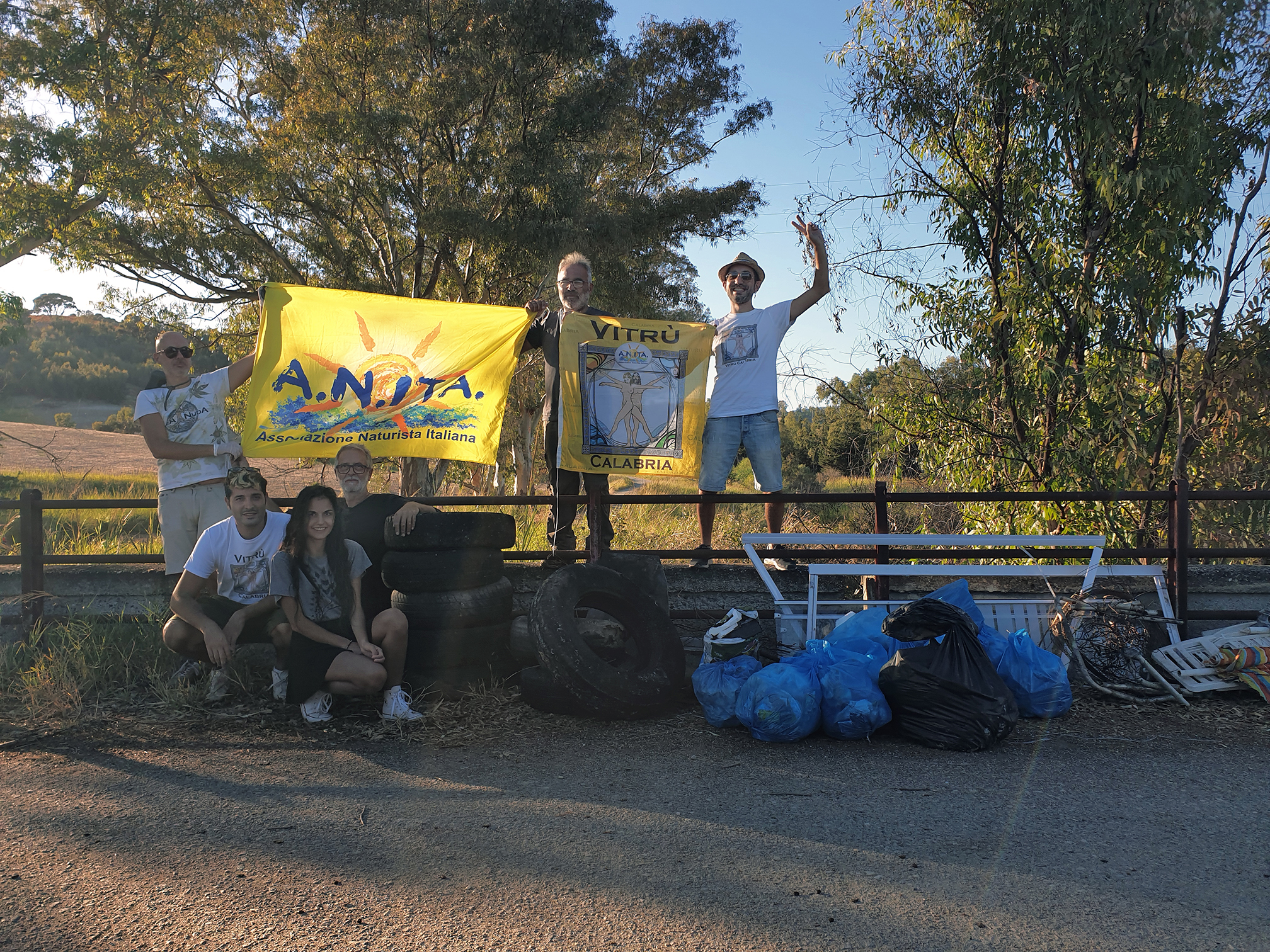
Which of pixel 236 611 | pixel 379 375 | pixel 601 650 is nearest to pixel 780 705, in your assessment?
pixel 601 650

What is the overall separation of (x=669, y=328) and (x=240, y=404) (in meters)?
13.8

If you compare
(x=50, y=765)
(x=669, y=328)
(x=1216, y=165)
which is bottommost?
(x=50, y=765)

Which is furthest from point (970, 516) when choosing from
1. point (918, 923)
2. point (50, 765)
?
point (50, 765)

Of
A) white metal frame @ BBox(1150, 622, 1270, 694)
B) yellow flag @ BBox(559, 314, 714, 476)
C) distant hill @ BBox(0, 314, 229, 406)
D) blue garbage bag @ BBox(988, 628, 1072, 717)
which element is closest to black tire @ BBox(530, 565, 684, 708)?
yellow flag @ BBox(559, 314, 714, 476)

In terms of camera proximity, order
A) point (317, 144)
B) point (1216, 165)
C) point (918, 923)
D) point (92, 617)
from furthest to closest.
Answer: point (317, 144), point (1216, 165), point (92, 617), point (918, 923)

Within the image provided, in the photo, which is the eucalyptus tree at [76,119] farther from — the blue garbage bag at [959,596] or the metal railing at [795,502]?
the blue garbage bag at [959,596]

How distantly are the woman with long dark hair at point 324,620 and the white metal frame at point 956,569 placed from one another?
263cm

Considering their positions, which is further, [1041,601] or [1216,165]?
[1216,165]

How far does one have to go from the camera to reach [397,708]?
15.7 feet

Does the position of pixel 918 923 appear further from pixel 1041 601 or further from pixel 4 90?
pixel 4 90

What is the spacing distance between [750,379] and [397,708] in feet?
10.7

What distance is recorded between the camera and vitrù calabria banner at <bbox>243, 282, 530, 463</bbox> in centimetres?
606

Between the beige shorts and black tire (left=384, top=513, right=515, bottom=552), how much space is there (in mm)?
1316

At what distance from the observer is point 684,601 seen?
644 cm
